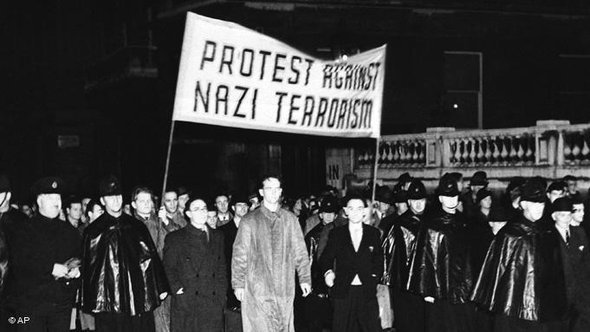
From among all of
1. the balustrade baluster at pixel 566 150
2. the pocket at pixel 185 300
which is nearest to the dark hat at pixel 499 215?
the pocket at pixel 185 300

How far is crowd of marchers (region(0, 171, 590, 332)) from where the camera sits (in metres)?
10.1

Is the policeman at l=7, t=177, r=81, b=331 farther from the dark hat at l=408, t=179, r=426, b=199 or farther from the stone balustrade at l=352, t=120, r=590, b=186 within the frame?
the stone balustrade at l=352, t=120, r=590, b=186

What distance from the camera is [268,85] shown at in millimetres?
12305

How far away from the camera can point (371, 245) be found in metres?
11.4

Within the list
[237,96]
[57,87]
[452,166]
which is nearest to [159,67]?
[57,87]

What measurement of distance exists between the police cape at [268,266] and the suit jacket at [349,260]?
64 centimetres

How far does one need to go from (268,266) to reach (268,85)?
259 cm

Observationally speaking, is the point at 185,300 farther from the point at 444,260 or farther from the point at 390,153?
the point at 390,153

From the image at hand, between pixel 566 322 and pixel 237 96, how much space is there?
4496 mm

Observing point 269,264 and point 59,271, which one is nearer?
point 59,271

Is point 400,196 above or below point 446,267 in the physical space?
above

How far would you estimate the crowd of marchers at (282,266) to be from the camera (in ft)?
A: 33.0

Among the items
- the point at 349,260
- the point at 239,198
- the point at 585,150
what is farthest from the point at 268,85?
the point at 585,150

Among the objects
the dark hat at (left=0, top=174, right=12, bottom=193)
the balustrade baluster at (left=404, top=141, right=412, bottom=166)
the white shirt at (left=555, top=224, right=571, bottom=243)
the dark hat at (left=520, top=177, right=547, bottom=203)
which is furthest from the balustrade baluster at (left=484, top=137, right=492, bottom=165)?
the dark hat at (left=0, top=174, right=12, bottom=193)
